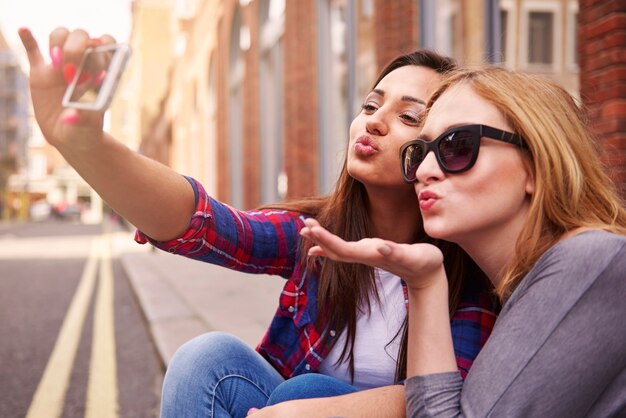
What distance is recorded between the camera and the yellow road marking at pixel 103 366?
3.74 m

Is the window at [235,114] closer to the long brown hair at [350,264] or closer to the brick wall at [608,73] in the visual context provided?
the brick wall at [608,73]

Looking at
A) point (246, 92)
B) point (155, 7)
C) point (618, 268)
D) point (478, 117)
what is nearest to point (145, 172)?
point (478, 117)

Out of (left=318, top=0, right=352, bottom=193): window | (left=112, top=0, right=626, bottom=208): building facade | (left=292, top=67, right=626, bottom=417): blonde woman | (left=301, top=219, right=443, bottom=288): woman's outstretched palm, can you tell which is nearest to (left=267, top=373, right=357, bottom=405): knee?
(left=292, top=67, right=626, bottom=417): blonde woman

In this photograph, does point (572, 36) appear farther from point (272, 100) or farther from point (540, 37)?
point (272, 100)

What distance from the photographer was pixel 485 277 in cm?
172

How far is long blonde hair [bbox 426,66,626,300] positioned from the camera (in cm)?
134

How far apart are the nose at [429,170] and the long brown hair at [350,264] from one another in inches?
14.7

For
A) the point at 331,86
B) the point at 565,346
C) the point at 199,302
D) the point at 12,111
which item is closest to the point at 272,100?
the point at 331,86

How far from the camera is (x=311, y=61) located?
9109mm

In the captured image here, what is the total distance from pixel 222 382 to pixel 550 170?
1048mm

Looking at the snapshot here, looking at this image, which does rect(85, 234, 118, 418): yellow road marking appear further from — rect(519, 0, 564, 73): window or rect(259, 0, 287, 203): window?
rect(259, 0, 287, 203): window

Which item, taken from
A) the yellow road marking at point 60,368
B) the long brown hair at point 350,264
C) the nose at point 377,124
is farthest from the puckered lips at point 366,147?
the yellow road marking at point 60,368

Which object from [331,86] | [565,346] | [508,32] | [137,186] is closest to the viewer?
[565,346]

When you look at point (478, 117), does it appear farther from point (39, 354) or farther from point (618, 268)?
point (39, 354)
